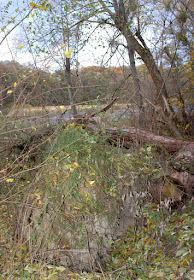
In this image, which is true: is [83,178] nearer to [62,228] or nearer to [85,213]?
[85,213]

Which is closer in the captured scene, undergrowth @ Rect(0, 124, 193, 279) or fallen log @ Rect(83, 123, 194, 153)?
undergrowth @ Rect(0, 124, 193, 279)

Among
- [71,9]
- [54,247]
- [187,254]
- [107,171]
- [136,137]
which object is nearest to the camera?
[187,254]

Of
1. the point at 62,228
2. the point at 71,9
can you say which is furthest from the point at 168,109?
the point at 62,228

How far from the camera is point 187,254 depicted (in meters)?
2.38

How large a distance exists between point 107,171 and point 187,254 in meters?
1.47

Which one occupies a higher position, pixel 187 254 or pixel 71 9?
pixel 71 9

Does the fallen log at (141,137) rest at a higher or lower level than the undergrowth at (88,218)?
higher

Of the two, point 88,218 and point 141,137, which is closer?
point 88,218

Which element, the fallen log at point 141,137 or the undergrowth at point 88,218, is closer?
the undergrowth at point 88,218

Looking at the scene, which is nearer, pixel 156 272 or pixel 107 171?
pixel 156 272

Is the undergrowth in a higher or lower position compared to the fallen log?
lower

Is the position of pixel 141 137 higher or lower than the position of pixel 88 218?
higher

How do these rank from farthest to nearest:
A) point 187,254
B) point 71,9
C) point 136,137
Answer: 1. point 71,9
2. point 136,137
3. point 187,254

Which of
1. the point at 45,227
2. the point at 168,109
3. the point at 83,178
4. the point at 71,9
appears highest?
the point at 71,9
